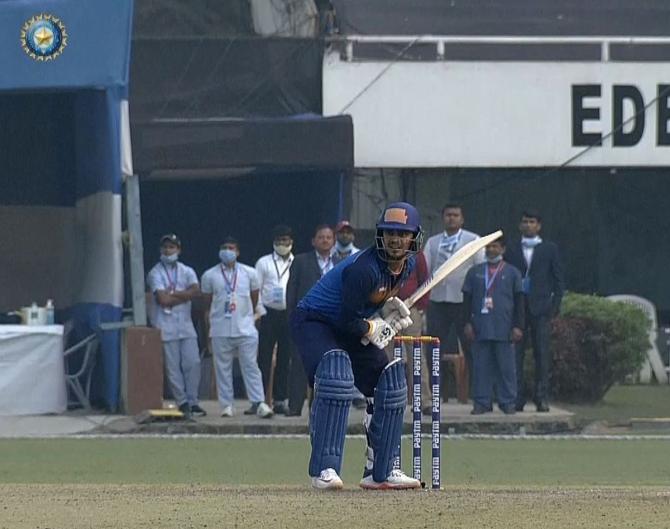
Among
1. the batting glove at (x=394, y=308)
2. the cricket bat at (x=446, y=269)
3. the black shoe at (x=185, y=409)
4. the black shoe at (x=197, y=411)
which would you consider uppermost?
the cricket bat at (x=446, y=269)

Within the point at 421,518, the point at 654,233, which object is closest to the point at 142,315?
the point at 654,233

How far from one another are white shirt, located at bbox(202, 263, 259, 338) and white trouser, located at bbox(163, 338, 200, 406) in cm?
37

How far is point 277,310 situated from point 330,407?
9398 millimetres

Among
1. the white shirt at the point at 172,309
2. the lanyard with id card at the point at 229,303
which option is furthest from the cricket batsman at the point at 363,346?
the white shirt at the point at 172,309

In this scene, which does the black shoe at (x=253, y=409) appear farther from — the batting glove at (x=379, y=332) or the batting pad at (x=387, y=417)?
the batting glove at (x=379, y=332)

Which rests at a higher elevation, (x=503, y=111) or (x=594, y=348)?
(x=503, y=111)

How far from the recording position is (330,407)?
1020 cm

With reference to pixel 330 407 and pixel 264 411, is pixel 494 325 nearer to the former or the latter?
pixel 264 411

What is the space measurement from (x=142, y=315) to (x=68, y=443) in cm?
276

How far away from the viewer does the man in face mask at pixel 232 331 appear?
19.4m

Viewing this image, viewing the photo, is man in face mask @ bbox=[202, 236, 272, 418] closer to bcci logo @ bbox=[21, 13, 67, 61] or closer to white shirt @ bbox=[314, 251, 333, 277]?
white shirt @ bbox=[314, 251, 333, 277]

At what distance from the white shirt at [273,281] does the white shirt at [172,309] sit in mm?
758

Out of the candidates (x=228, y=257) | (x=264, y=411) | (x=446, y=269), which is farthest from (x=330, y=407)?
(x=228, y=257)

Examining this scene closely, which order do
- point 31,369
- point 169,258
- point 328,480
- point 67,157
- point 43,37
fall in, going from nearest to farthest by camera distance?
point 328,480 < point 43,37 < point 31,369 < point 169,258 < point 67,157
